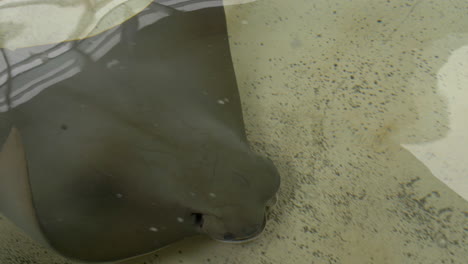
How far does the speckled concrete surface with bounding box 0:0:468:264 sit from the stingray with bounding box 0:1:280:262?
17 cm

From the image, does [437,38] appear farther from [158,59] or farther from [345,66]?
[158,59]

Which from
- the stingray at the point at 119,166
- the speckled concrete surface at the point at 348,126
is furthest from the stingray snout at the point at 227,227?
the speckled concrete surface at the point at 348,126

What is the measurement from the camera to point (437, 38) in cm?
154

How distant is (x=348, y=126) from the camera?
4.71 feet

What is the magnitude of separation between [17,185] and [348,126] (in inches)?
41.4

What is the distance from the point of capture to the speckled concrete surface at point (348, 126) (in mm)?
1309

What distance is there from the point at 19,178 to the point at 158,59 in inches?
21.5

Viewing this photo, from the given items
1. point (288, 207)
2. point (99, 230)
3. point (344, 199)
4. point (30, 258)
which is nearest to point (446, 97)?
point (344, 199)

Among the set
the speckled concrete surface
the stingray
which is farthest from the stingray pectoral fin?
the speckled concrete surface

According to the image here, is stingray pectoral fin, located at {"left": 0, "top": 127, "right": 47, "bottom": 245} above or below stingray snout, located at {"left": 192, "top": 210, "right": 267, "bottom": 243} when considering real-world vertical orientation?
above

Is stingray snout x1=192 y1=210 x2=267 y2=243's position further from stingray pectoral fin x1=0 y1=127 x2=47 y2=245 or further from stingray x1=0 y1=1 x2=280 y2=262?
stingray pectoral fin x1=0 y1=127 x2=47 y2=245

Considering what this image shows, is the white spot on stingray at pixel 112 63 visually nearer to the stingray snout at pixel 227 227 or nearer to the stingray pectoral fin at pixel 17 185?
the stingray pectoral fin at pixel 17 185

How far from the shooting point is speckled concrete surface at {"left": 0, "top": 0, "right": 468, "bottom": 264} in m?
1.31

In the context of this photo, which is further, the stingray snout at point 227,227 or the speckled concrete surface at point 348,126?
the speckled concrete surface at point 348,126
